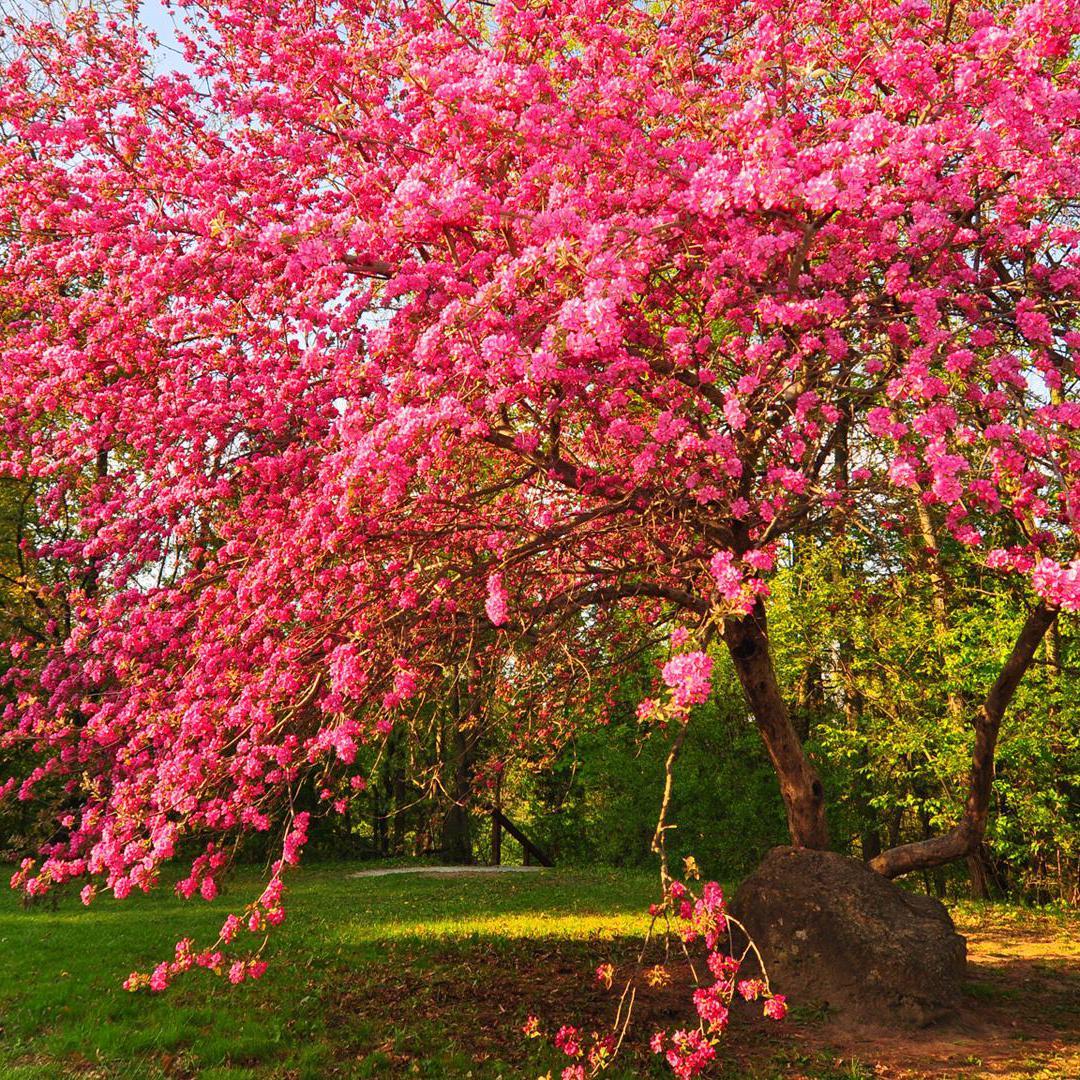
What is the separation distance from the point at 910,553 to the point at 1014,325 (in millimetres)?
4358

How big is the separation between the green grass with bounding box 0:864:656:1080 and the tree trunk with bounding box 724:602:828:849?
8.46 ft

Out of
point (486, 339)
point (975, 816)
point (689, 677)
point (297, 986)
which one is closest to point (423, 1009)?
point (297, 986)

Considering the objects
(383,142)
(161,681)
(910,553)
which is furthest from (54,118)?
(910,553)

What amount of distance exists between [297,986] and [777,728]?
5.15m

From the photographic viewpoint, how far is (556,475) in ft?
20.4

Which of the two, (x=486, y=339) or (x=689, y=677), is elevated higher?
(x=486, y=339)

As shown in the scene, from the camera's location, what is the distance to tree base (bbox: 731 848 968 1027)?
677 cm

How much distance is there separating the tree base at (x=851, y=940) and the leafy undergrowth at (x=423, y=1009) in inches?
7.2

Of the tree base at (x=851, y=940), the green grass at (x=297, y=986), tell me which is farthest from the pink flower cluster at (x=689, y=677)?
the tree base at (x=851, y=940)

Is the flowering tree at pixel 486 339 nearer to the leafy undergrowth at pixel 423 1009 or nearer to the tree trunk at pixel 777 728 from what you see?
the tree trunk at pixel 777 728

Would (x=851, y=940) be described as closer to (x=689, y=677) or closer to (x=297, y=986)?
(x=689, y=677)

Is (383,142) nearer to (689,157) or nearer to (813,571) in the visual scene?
(689,157)

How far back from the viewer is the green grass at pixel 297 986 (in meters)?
6.27

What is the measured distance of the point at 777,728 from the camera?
786 centimetres
